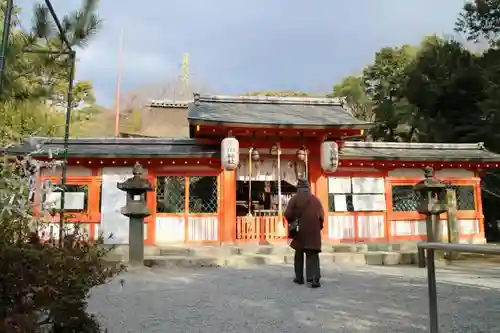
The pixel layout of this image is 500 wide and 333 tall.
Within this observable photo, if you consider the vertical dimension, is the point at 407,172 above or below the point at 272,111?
below

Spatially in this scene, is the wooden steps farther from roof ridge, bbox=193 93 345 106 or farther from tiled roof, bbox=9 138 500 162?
roof ridge, bbox=193 93 345 106

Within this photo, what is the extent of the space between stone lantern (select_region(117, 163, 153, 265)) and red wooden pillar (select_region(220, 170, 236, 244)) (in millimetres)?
2849

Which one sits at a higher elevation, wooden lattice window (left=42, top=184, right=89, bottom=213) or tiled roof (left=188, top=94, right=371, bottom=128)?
tiled roof (left=188, top=94, right=371, bottom=128)

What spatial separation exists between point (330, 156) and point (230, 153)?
8.83 feet

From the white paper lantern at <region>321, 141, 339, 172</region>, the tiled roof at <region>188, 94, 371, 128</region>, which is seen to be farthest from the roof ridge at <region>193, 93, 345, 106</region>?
the white paper lantern at <region>321, 141, 339, 172</region>

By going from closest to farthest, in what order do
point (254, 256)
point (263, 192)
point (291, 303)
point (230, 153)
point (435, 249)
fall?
1. point (435, 249)
2. point (291, 303)
3. point (254, 256)
4. point (230, 153)
5. point (263, 192)

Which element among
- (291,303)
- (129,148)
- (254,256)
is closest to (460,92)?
(254,256)

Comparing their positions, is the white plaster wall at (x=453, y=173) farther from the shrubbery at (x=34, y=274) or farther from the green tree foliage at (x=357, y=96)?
the green tree foliage at (x=357, y=96)

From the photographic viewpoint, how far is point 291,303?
16.8 feet

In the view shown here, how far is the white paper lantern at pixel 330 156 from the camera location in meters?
11.1

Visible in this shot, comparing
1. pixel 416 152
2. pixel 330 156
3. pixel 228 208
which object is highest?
pixel 416 152

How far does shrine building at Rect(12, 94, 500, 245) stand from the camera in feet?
36.9

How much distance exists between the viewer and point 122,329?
159 inches

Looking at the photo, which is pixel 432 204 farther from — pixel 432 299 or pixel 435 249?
pixel 435 249
